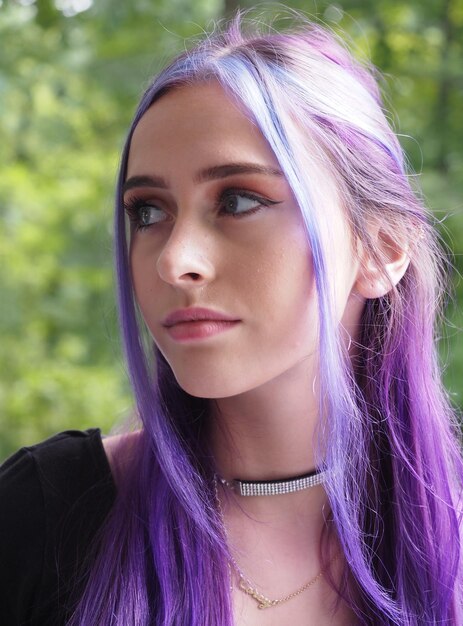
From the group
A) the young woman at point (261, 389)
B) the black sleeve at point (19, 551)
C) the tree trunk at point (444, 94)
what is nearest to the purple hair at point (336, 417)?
the young woman at point (261, 389)

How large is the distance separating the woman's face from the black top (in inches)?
13.0

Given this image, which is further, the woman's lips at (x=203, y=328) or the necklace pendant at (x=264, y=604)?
the necklace pendant at (x=264, y=604)

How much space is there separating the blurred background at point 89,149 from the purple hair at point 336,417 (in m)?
0.17

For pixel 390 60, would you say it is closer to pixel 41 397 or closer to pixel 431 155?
pixel 431 155

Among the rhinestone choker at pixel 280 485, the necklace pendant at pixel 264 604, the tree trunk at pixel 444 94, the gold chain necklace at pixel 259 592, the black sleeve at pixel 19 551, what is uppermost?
the tree trunk at pixel 444 94

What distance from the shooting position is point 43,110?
5.18 meters

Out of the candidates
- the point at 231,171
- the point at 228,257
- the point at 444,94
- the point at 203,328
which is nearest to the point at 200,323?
the point at 203,328

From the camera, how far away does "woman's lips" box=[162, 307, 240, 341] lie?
1.31m

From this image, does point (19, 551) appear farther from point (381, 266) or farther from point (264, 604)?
point (381, 266)

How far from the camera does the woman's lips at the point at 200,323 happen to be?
1.31 m

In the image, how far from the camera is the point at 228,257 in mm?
1315

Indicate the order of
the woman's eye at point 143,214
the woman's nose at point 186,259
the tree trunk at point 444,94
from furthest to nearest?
the tree trunk at point 444,94 → the woman's eye at point 143,214 → the woman's nose at point 186,259

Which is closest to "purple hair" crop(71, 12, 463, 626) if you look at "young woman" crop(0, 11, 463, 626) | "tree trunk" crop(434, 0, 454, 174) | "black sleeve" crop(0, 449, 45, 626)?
"young woman" crop(0, 11, 463, 626)

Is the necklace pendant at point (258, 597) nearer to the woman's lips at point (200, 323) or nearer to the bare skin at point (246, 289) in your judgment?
the bare skin at point (246, 289)
